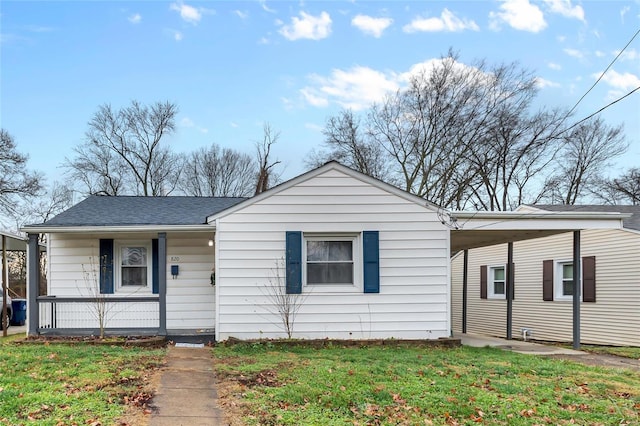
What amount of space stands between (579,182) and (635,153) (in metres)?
2.82

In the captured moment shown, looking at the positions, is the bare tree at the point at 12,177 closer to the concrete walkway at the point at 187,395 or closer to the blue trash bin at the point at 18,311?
the blue trash bin at the point at 18,311

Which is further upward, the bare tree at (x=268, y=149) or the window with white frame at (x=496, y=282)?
the bare tree at (x=268, y=149)

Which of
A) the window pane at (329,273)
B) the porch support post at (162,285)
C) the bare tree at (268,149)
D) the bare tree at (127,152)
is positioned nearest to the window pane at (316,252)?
the window pane at (329,273)

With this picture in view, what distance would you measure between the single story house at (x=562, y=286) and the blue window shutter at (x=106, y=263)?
9138 mm

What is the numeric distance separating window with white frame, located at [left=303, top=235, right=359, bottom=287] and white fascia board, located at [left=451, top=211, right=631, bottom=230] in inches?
82.6

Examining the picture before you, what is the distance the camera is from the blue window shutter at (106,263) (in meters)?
10.3

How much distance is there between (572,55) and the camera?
14367mm

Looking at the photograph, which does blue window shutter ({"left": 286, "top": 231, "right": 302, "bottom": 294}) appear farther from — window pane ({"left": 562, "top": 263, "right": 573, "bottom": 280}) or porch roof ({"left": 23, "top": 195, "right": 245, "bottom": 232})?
window pane ({"left": 562, "top": 263, "right": 573, "bottom": 280})

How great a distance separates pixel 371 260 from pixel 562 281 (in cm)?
832

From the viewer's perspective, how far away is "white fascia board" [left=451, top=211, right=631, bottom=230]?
30.4 feet

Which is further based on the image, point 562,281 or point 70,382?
point 562,281

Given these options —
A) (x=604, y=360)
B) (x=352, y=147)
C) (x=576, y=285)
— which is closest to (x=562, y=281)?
(x=576, y=285)

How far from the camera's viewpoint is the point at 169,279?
34.2ft

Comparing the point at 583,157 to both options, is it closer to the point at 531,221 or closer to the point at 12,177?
the point at 531,221
